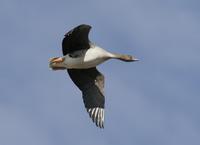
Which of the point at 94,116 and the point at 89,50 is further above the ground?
the point at 89,50

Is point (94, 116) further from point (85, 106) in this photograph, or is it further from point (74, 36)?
point (74, 36)

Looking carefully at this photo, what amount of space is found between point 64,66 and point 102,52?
1612mm

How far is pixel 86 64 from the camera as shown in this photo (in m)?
41.4

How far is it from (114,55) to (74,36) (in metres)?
1.94

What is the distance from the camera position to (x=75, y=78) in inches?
1710

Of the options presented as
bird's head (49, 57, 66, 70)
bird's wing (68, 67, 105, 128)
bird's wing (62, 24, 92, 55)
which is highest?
bird's wing (62, 24, 92, 55)

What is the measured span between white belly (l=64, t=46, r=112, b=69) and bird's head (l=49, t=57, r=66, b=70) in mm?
172

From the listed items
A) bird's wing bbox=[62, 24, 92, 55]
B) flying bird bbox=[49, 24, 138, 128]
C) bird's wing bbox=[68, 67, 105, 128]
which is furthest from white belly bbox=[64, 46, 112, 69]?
bird's wing bbox=[68, 67, 105, 128]

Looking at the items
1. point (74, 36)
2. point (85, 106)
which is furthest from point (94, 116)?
point (74, 36)

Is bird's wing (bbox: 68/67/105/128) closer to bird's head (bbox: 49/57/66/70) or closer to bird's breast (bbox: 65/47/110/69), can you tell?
bird's head (bbox: 49/57/66/70)

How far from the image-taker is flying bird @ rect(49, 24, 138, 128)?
41.3 metres

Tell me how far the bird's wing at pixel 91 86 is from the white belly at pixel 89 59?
5.57 feet

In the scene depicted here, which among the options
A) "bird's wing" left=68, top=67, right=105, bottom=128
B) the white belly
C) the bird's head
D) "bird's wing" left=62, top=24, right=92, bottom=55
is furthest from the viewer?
"bird's wing" left=68, top=67, right=105, bottom=128

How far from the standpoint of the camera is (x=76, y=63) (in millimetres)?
41500
